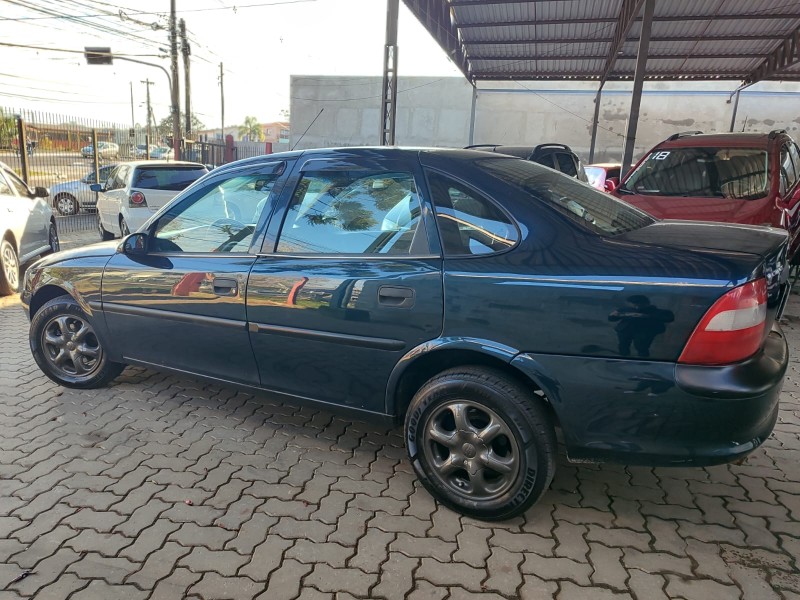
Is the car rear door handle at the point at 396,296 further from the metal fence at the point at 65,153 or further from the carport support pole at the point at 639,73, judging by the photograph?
the metal fence at the point at 65,153

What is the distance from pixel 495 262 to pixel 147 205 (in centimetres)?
863

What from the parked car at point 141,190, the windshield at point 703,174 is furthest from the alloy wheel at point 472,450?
the parked car at point 141,190

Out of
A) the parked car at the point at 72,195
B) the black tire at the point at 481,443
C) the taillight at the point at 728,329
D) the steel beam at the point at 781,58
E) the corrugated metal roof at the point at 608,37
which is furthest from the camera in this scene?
the parked car at the point at 72,195

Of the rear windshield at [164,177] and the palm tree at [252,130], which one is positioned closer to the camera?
the rear windshield at [164,177]

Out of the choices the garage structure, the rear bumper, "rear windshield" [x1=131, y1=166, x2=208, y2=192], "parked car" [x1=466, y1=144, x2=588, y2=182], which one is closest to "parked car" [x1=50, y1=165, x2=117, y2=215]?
"rear windshield" [x1=131, y1=166, x2=208, y2=192]

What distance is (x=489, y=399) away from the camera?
2.37 m

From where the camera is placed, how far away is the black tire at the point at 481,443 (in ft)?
7.63

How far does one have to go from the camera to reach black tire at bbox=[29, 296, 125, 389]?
3803 mm

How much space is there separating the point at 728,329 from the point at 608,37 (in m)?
13.7

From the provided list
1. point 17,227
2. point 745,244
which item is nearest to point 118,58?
point 17,227

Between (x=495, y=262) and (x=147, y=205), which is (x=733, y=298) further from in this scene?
(x=147, y=205)

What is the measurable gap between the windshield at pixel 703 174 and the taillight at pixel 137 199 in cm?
762

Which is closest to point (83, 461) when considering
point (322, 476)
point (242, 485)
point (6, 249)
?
point (242, 485)

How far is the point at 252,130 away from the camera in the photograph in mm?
98312
